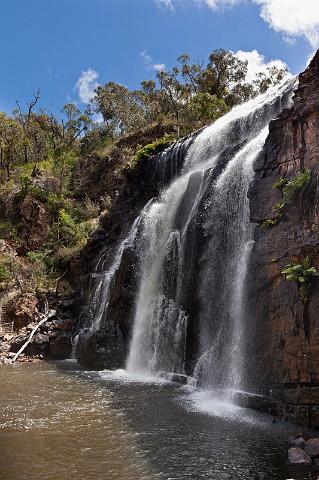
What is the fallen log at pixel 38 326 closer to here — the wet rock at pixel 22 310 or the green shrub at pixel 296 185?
the wet rock at pixel 22 310

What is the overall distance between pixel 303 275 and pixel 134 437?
5.37 metres

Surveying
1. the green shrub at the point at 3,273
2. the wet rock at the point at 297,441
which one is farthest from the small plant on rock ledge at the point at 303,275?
the green shrub at the point at 3,273

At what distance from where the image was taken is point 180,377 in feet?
49.1

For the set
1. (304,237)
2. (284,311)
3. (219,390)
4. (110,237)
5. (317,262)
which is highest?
(110,237)

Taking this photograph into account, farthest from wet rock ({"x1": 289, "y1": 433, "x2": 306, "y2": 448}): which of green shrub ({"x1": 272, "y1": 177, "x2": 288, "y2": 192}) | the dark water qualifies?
green shrub ({"x1": 272, "y1": 177, "x2": 288, "y2": 192})

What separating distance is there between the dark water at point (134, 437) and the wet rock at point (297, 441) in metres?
0.16

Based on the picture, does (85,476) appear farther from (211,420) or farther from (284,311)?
(284,311)

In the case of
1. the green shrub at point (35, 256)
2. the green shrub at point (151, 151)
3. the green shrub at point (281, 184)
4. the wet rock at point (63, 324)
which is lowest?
the wet rock at point (63, 324)

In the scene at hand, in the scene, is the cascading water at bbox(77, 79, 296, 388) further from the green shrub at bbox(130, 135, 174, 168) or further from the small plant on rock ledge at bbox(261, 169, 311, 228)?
the green shrub at bbox(130, 135, 174, 168)

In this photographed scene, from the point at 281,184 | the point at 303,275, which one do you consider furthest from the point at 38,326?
the point at 303,275

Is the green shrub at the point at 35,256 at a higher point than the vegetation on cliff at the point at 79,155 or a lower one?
lower

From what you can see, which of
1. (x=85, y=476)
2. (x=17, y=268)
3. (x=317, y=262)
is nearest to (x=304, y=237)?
(x=317, y=262)

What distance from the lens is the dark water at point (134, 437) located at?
25.1ft

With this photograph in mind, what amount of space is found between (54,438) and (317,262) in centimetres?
723
